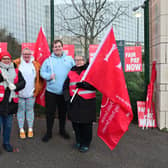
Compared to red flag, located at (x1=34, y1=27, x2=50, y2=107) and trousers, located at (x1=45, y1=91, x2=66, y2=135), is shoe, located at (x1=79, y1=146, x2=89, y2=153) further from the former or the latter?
red flag, located at (x1=34, y1=27, x2=50, y2=107)

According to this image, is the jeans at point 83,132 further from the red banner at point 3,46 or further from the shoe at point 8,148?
the red banner at point 3,46

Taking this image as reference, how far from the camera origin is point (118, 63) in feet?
9.61

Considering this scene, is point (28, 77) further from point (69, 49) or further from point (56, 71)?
point (69, 49)

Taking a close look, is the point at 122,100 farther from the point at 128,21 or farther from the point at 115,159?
the point at 128,21

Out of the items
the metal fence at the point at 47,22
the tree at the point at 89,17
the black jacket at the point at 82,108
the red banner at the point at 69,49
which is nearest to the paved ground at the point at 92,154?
the black jacket at the point at 82,108

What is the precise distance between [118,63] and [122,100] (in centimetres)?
52

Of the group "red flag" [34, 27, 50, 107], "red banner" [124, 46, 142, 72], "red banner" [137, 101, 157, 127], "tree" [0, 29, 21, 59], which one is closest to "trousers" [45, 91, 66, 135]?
"red flag" [34, 27, 50, 107]

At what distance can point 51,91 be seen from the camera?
12.1 feet

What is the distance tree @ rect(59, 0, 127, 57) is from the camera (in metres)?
5.56

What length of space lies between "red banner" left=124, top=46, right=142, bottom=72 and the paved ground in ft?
5.71

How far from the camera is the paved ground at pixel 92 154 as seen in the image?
3102 millimetres

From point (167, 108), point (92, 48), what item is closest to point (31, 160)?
point (167, 108)

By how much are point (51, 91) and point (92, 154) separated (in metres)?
1.27

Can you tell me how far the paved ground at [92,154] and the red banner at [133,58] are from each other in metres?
1.74
